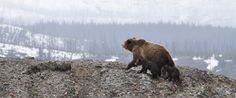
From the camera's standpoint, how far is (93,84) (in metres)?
24.5

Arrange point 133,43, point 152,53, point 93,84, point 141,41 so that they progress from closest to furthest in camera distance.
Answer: point 152,53 < point 93,84 < point 141,41 < point 133,43

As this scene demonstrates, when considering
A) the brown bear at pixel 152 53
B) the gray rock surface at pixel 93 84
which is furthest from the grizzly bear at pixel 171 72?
the gray rock surface at pixel 93 84

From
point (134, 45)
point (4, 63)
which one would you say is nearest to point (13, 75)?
point (4, 63)

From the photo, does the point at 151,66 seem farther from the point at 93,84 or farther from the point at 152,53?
the point at 93,84

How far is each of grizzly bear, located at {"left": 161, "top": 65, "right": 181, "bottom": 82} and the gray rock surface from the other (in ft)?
1.03

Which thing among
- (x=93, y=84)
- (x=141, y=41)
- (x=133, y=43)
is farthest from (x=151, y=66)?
(x=93, y=84)

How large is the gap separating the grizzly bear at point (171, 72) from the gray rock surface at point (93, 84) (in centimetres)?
31

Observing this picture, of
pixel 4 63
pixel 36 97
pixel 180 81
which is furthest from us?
Result: pixel 4 63

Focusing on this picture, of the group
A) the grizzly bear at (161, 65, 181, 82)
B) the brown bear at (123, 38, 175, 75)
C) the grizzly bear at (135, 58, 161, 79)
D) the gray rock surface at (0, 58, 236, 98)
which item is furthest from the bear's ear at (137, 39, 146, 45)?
the grizzly bear at (161, 65, 181, 82)

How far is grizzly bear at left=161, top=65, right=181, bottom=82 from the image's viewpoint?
934 inches

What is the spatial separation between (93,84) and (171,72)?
13.1 feet

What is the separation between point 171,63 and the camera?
A: 77.9ft

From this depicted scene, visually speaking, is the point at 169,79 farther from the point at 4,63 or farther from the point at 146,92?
the point at 4,63

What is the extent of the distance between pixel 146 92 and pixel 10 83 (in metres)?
6.98
